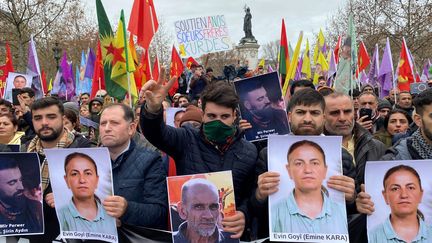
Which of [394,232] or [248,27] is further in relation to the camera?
[248,27]

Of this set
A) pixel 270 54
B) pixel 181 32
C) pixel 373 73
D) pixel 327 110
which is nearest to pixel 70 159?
pixel 327 110

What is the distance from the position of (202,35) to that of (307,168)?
813 cm

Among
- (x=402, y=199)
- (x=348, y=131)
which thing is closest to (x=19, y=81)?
(x=348, y=131)

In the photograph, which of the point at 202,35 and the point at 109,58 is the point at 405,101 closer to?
the point at 109,58

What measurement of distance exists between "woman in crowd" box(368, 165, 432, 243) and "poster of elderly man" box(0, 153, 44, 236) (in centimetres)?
211

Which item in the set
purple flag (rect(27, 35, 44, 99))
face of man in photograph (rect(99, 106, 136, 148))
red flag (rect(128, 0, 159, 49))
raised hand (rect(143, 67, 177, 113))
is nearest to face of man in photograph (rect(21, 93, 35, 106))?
red flag (rect(128, 0, 159, 49))

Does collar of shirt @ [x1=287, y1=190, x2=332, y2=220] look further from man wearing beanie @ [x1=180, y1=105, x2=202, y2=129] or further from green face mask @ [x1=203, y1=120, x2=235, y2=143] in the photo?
man wearing beanie @ [x1=180, y1=105, x2=202, y2=129]

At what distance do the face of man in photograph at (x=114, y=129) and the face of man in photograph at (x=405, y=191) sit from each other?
63.2 inches

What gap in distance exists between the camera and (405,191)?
2.74 meters

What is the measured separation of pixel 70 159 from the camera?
3047mm

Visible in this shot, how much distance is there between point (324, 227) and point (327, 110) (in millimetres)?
1230

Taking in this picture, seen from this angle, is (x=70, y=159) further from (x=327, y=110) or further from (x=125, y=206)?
(x=327, y=110)

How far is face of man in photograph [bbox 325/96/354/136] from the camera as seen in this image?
148 inches

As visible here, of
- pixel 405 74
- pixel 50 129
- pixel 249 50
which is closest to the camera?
pixel 50 129
